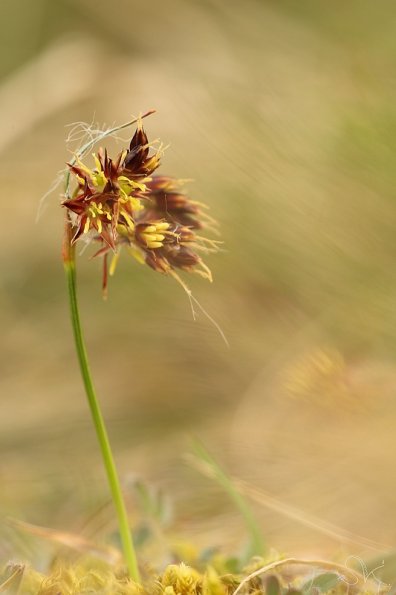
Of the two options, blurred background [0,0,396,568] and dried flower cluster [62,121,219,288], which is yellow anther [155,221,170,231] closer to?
dried flower cluster [62,121,219,288]

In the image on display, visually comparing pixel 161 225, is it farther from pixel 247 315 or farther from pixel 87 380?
pixel 247 315

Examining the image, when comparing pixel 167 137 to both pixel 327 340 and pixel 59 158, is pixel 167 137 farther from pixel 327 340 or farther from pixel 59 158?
pixel 327 340

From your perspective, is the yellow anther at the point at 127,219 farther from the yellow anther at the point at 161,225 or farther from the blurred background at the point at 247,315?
the blurred background at the point at 247,315

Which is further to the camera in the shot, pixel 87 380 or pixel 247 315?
pixel 247 315

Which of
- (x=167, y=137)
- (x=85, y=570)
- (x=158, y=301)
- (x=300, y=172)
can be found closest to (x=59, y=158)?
(x=167, y=137)

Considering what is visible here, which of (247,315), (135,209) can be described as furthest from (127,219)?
(247,315)
